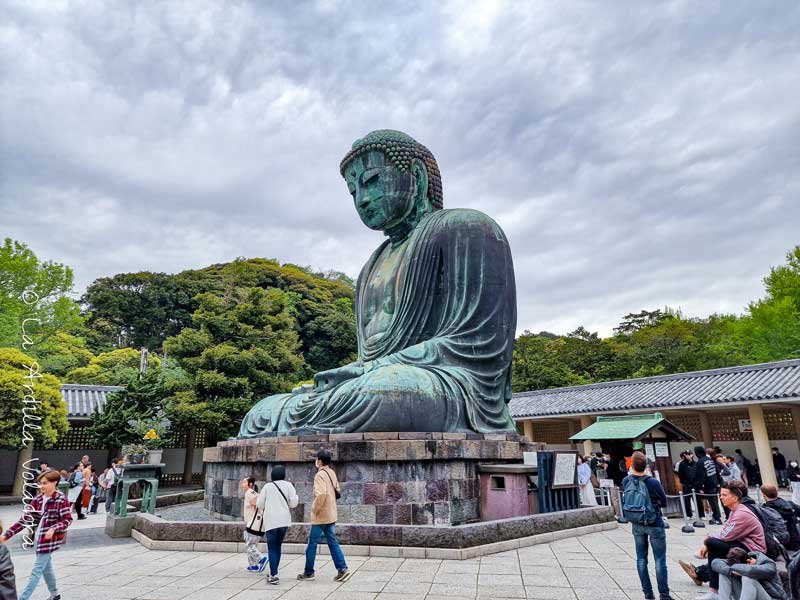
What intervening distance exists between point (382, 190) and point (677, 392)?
49.0ft

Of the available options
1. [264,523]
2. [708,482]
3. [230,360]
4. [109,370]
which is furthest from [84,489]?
[109,370]

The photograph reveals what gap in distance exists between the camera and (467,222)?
8.95 meters

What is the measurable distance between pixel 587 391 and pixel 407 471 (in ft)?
63.2

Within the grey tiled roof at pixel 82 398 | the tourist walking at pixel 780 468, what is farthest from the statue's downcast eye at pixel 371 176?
the tourist walking at pixel 780 468

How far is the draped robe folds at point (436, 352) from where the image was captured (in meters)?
6.80

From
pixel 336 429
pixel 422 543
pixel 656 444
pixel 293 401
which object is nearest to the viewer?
pixel 422 543

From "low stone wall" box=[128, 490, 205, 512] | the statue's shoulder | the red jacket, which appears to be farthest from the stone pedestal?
"low stone wall" box=[128, 490, 205, 512]

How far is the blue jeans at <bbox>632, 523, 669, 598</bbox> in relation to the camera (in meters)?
4.04

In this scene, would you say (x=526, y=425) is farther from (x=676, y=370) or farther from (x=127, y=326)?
(x=127, y=326)

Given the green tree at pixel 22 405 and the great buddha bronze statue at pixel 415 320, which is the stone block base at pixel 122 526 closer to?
the great buddha bronze statue at pixel 415 320

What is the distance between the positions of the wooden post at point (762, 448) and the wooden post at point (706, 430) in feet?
9.87

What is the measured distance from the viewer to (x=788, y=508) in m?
4.39

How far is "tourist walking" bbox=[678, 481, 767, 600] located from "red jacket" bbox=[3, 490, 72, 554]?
16.8 ft

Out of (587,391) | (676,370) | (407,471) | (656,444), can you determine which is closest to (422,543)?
(407,471)
